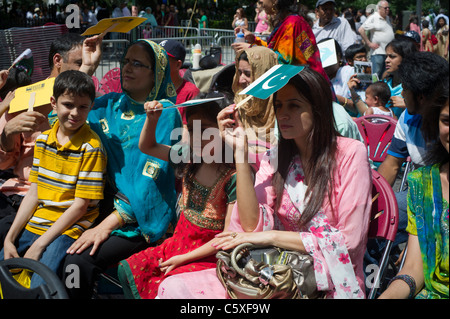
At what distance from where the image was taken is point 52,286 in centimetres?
217

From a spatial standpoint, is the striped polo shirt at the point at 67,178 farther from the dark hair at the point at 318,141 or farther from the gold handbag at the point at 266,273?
the dark hair at the point at 318,141

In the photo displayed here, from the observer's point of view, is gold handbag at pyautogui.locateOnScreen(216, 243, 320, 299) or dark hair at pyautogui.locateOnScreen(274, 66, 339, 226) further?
dark hair at pyautogui.locateOnScreen(274, 66, 339, 226)

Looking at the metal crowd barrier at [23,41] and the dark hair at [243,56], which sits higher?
the dark hair at [243,56]

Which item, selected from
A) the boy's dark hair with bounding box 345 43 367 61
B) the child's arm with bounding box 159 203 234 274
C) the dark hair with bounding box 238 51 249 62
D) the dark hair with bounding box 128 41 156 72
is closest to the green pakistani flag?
the child's arm with bounding box 159 203 234 274

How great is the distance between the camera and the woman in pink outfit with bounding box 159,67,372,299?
7.75ft

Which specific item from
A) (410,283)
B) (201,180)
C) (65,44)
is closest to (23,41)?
(65,44)

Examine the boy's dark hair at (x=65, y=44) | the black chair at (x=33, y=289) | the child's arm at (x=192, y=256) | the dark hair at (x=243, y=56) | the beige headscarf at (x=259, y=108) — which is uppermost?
the boy's dark hair at (x=65, y=44)

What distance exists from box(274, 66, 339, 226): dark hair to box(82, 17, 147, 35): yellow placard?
128 cm

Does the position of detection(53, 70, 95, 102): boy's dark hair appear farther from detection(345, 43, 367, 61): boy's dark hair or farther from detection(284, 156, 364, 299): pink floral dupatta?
detection(345, 43, 367, 61): boy's dark hair

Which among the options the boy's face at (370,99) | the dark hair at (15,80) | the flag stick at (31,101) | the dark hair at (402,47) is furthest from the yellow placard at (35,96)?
the dark hair at (402,47)

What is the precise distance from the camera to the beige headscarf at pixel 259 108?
3.86 meters

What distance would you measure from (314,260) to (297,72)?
82 cm

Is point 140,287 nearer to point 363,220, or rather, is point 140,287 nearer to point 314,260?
point 314,260
